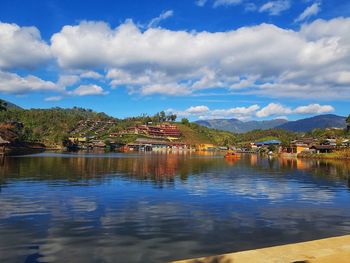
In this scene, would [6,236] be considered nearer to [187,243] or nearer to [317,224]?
[187,243]

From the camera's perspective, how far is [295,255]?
11.5 m

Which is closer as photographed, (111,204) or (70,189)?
(111,204)

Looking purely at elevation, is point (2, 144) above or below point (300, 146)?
above

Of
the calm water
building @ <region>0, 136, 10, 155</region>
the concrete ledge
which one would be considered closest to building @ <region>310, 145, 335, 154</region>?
the calm water

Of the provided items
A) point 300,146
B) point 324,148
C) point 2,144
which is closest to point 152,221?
point 2,144

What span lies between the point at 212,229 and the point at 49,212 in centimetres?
974

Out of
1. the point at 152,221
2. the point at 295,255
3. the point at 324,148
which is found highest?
the point at 324,148

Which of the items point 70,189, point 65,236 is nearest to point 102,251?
point 65,236

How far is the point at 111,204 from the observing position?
2464 cm

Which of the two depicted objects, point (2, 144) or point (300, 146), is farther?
point (300, 146)

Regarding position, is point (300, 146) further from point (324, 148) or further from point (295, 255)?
point (295, 255)

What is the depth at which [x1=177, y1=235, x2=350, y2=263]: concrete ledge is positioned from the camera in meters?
11.0

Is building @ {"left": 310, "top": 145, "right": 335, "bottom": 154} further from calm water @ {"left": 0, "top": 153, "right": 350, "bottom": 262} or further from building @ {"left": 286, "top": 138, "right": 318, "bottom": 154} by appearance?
calm water @ {"left": 0, "top": 153, "right": 350, "bottom": 262}

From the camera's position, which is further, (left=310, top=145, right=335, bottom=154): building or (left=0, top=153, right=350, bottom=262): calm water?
(left=310, top=145, right=335, bottom=154): building
